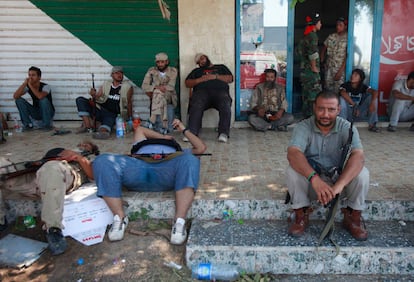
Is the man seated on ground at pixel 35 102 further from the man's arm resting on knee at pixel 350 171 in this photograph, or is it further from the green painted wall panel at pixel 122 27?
the man's arm resting on knee at pixel 350 171

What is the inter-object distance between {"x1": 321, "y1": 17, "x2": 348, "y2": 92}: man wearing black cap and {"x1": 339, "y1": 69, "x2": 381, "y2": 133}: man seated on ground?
0.96ft

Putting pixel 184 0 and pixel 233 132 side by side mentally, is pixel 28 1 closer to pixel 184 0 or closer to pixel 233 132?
pixel 184 0

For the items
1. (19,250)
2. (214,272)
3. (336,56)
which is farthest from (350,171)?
(336,56)

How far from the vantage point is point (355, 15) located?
651 cm

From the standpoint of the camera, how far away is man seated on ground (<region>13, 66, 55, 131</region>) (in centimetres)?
667

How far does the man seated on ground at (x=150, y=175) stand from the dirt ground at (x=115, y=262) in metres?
0.11

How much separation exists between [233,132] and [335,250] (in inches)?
147

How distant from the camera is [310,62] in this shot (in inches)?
257

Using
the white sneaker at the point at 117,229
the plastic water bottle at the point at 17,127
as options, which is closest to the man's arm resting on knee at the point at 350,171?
the white sneaker at the point at 117,229

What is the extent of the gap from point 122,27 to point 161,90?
4.62ft

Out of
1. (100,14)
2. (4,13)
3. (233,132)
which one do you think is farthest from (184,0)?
(4,13)

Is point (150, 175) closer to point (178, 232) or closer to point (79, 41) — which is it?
point (178, 232)

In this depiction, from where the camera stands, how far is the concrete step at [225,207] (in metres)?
3.33

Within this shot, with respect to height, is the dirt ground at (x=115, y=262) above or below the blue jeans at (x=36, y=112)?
below
